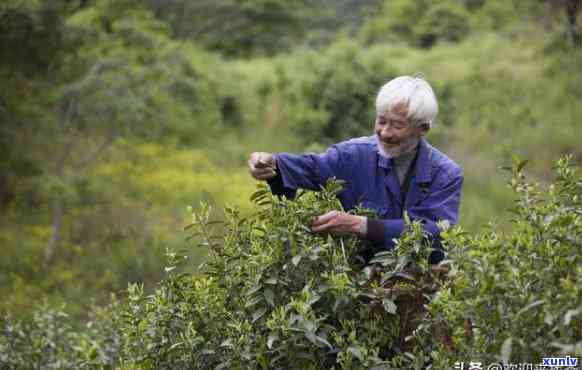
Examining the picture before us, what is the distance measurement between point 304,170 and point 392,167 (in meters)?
0.37

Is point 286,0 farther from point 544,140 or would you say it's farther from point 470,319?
point 470,319

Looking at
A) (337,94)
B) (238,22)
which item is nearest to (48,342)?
(337,94)

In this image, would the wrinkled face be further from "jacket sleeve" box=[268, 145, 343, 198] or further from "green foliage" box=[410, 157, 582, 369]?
"green foliage" box=[410, 157, 582, 369]

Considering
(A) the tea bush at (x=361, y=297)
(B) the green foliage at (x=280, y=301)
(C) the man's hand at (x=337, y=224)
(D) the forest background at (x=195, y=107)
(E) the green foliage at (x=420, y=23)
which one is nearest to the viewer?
(A) the tea bush at (x=361, y=297)

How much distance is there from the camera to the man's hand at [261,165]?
288cm

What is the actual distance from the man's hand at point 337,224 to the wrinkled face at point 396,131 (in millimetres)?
500

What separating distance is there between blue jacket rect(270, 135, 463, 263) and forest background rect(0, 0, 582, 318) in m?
0.45

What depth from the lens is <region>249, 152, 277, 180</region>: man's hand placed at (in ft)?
9.43

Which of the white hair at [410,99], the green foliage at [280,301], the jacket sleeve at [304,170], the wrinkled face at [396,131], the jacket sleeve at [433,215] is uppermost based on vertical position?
the white hair at [410,99]

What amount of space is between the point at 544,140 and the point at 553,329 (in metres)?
14.1

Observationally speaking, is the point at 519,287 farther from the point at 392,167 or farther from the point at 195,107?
the point at 195,107
